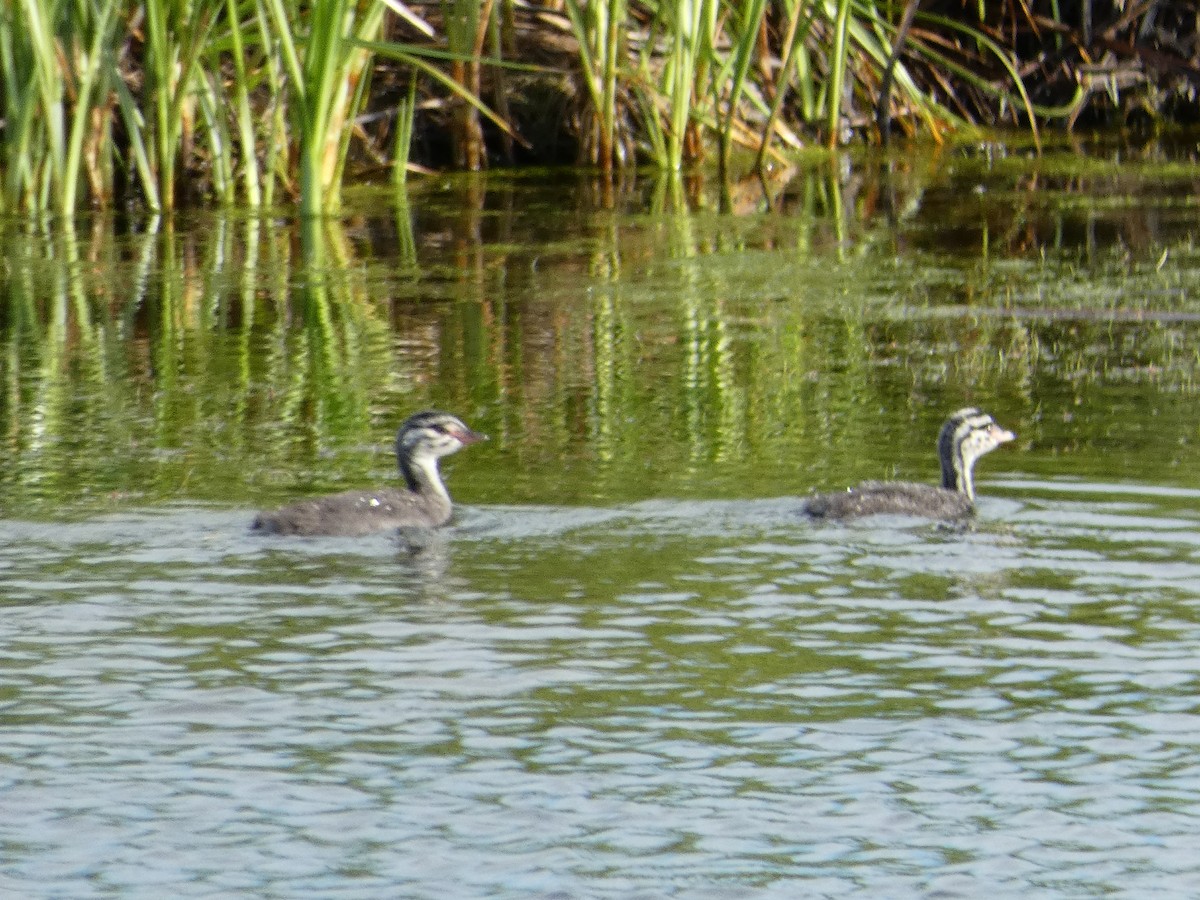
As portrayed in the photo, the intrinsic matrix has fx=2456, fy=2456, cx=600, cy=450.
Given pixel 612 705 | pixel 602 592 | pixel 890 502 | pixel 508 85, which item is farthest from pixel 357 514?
pixel 508 85

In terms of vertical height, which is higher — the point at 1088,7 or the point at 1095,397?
the point at 1088,7

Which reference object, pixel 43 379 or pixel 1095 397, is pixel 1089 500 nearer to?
pixel 1095 397

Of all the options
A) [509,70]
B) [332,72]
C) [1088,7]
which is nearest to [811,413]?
[332,72]

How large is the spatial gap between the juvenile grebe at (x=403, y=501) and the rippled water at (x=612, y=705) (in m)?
0.10

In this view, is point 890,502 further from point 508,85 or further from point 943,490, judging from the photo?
point 508,85

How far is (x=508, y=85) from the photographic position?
1758 cm

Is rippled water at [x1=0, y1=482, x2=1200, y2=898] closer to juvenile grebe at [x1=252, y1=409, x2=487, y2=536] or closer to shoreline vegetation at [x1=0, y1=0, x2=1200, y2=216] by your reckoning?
juvenile grebe at [x1=252, y1=409, x2=487, y2=536]

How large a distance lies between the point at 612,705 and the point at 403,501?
1974mm

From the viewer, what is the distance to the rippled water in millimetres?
4707

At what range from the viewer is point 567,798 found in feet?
16.5

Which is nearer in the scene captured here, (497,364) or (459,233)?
(497,364)

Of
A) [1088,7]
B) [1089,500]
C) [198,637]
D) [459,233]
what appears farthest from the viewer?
[1088,7]

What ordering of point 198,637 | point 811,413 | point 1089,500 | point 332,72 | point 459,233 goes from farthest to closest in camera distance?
point 459,233 → point 332,72 → point 811,413 → point 1089,500 → point 198,637

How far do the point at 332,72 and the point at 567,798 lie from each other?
9.01 metres
